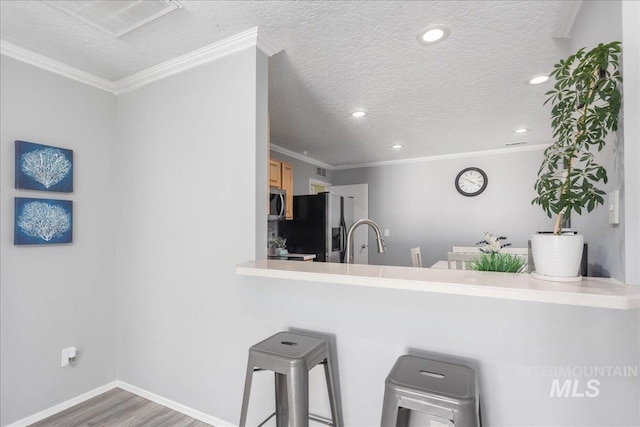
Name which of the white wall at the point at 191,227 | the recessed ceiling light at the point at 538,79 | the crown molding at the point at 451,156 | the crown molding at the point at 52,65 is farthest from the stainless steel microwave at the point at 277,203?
the recessed ceiling light at the point at 538,79

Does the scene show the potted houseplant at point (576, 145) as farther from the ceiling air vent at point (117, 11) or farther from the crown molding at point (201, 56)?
the ceiling air vent at point (117, 11)

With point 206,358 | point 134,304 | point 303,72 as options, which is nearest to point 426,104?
point 303,72

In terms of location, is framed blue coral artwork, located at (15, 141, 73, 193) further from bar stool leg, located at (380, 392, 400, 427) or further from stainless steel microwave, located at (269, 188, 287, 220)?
bar stool leg, located at (380, 392, 400, 427)

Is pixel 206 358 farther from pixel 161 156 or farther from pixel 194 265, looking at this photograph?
pixel 161 156

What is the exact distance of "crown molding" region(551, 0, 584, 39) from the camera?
4.96ft

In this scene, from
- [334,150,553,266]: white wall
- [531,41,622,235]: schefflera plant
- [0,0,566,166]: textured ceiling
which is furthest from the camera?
[334,150,553,266]: white wall

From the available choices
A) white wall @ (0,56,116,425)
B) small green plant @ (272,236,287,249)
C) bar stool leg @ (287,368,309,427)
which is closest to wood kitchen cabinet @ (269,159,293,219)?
small green plant @ (272,236,287,249)

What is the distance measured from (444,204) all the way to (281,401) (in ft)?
13.9

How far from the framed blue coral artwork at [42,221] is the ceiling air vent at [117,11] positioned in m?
1.19

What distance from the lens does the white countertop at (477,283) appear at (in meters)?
0.97

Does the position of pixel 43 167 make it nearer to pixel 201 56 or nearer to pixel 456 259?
pixel 201 56

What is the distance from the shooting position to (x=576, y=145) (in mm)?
1155

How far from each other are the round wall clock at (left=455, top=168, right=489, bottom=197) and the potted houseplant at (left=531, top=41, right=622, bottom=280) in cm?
384

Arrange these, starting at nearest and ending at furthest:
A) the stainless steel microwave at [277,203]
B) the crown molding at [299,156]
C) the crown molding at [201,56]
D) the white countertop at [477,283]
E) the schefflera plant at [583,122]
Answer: the white countertop at [477,283], the schefflera plant at [583,122], the crown molding at [201,56], the stainless steel microwave at [277,203], the crown molding at [299,156]
